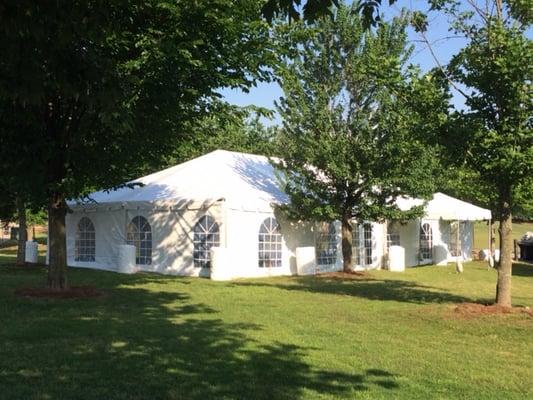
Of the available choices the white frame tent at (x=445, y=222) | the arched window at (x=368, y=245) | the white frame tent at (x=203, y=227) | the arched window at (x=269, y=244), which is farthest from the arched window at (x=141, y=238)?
the white frame tent at (x=445, y=222)

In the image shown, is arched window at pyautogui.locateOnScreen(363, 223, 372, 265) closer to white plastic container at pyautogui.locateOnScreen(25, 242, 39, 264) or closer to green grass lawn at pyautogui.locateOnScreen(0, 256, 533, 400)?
green grass lawn at pyautogui.locateOnScreen(0, 256, 533, 400)

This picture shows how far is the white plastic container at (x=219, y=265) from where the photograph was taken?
19578mm

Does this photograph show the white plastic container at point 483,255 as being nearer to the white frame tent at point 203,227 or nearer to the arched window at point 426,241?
the arched window at point 426,241

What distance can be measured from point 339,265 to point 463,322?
44.1 feet

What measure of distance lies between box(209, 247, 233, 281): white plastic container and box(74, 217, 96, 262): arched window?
7.26m

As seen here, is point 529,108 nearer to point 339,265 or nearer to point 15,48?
point 15,48

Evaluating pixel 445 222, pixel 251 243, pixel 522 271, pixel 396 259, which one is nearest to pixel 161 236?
pixel 251 243

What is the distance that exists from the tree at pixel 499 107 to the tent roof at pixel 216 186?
10.0 meters

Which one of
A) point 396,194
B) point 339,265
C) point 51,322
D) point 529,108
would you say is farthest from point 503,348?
point 339,265

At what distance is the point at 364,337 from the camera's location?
30.7ft

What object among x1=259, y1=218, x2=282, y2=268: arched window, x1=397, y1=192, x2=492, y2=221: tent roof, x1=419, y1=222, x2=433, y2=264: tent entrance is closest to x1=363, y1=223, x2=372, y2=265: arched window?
x1=397, y1=192, x2=492, y2=221: tent roof

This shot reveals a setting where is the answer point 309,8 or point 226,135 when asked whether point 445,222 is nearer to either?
point 226,135

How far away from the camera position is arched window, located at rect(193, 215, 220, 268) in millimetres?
20984

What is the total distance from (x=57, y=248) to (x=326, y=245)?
12104mm
